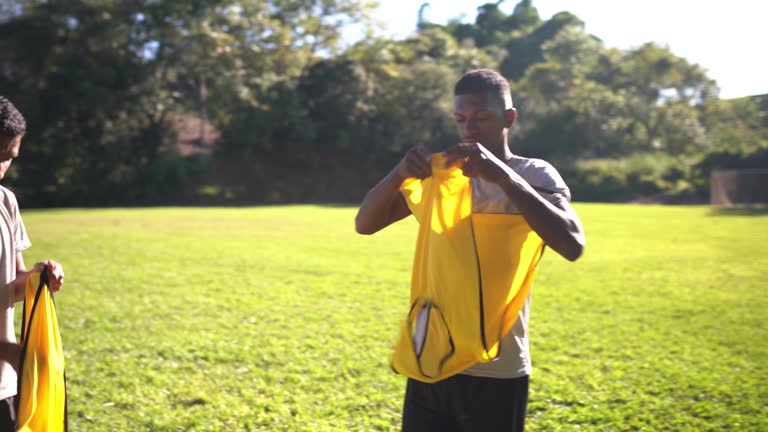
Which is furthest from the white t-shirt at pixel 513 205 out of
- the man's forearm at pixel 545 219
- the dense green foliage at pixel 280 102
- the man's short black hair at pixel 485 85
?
the dense green foliage at pixel 280 102

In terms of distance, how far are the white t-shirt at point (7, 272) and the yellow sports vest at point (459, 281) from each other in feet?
4.69

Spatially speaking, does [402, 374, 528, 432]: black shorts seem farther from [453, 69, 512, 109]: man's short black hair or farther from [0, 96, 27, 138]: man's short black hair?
[0, 96, 27, 138]: man's short black hair

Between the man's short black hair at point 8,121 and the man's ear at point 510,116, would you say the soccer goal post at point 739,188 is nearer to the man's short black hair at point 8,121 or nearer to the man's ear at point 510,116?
the man's ear at point 510,116

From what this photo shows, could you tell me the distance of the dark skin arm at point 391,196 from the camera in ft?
6.86

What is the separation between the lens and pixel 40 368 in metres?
2.27

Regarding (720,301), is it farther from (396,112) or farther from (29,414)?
(396,112)

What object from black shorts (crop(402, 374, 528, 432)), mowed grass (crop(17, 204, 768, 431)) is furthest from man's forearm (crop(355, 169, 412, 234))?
mowed grass (crop(17, 204, 768, 431))

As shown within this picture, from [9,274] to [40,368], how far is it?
0.40 metres

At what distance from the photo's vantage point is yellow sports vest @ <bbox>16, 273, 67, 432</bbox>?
224 cm

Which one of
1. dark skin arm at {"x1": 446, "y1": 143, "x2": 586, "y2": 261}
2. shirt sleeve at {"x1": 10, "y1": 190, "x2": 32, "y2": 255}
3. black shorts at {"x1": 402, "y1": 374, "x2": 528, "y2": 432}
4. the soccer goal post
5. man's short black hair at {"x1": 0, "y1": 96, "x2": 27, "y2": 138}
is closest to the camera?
dark skin arm at {"x1": 446, "y1": 143, "x2": 586, "y2": 261}

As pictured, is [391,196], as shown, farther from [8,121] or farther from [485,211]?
[8,121]

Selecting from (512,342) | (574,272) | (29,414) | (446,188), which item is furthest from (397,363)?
(574,272)

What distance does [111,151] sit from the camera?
31281 mm

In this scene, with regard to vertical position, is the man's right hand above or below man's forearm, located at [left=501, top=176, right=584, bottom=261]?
above
